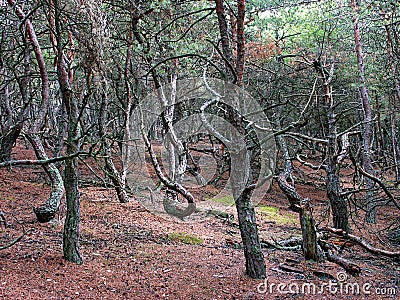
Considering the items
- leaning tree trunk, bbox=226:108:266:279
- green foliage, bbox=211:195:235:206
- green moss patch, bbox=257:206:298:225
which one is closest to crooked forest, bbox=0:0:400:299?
leaning tree trunk, bbox=226:108:266:279

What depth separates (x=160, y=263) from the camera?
5773 millimetres

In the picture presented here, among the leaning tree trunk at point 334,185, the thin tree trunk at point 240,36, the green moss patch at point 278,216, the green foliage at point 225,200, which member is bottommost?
the green moss patch at point 278,216

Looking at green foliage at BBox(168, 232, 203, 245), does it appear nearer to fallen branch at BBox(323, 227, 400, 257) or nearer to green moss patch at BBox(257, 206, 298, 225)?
fallen branch at BBox(323, 227, 400, 257)

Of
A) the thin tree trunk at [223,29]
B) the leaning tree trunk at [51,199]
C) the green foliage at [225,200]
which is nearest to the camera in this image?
the thin tree trunk at [223,29]

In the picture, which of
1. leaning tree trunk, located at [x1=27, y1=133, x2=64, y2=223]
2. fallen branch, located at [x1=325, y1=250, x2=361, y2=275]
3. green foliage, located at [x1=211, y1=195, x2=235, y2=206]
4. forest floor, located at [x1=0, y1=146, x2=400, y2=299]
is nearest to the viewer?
forest floor, located at [x1=0, y1=146, x2=400, y2=299]

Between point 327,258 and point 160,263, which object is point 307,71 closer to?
point 327,258

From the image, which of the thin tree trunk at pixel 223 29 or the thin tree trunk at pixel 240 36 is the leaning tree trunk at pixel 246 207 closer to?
the thin tree trunk at pixel 240 36

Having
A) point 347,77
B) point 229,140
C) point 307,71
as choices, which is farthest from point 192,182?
point 229,140

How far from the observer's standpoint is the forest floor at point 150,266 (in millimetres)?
4496

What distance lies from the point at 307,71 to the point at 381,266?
996 cm

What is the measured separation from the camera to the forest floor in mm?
4496

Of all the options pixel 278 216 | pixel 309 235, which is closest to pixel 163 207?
pixel 278 216

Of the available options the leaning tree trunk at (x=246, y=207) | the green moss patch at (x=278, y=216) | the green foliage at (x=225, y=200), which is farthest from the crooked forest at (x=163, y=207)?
the green foliage at (x=225, y=200)

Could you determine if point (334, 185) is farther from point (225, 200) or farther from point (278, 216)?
point (225, 200)
